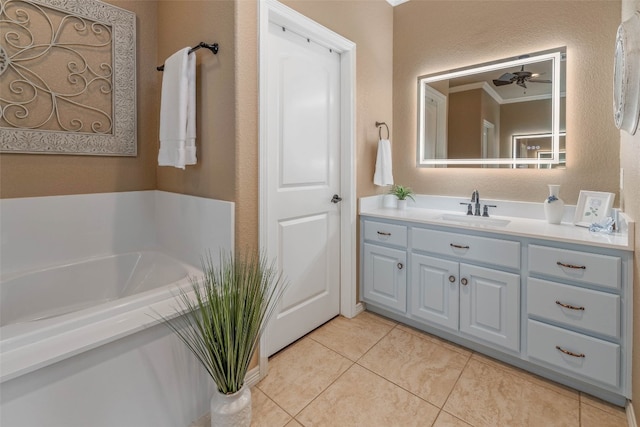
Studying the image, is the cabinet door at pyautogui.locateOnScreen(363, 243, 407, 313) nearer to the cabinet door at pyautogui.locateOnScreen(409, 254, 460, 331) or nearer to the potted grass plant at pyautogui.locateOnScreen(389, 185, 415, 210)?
the cabinet door at pyautogui.locateOnScreen(409, 254, 460, 331)

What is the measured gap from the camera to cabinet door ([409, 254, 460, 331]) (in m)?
2.01

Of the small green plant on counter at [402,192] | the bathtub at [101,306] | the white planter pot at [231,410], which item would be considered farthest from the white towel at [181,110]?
the small green plant on counter at [402,192]

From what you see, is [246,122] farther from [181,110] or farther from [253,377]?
[253,377]

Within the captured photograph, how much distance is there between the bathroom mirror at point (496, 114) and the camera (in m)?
2.08

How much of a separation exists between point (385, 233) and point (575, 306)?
1.13 m

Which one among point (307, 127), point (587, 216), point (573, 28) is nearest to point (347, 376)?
point (307, 127)

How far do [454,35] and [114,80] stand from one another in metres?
2.49

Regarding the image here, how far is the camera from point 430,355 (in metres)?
1.97

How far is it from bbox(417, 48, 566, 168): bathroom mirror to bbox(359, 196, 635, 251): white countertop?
1.00ft

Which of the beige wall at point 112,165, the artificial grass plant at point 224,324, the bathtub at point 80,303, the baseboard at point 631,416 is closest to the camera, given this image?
the bathtub at point 80,303

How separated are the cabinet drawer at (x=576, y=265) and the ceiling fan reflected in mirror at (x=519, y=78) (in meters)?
1.22

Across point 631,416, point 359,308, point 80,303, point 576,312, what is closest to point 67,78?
point 80,303

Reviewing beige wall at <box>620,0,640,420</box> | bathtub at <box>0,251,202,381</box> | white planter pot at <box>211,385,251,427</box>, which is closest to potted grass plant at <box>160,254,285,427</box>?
white planter pot at <box>211,385,251,427</box>

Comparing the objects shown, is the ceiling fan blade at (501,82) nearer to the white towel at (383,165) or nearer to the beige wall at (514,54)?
the beige wall at (514,54)
